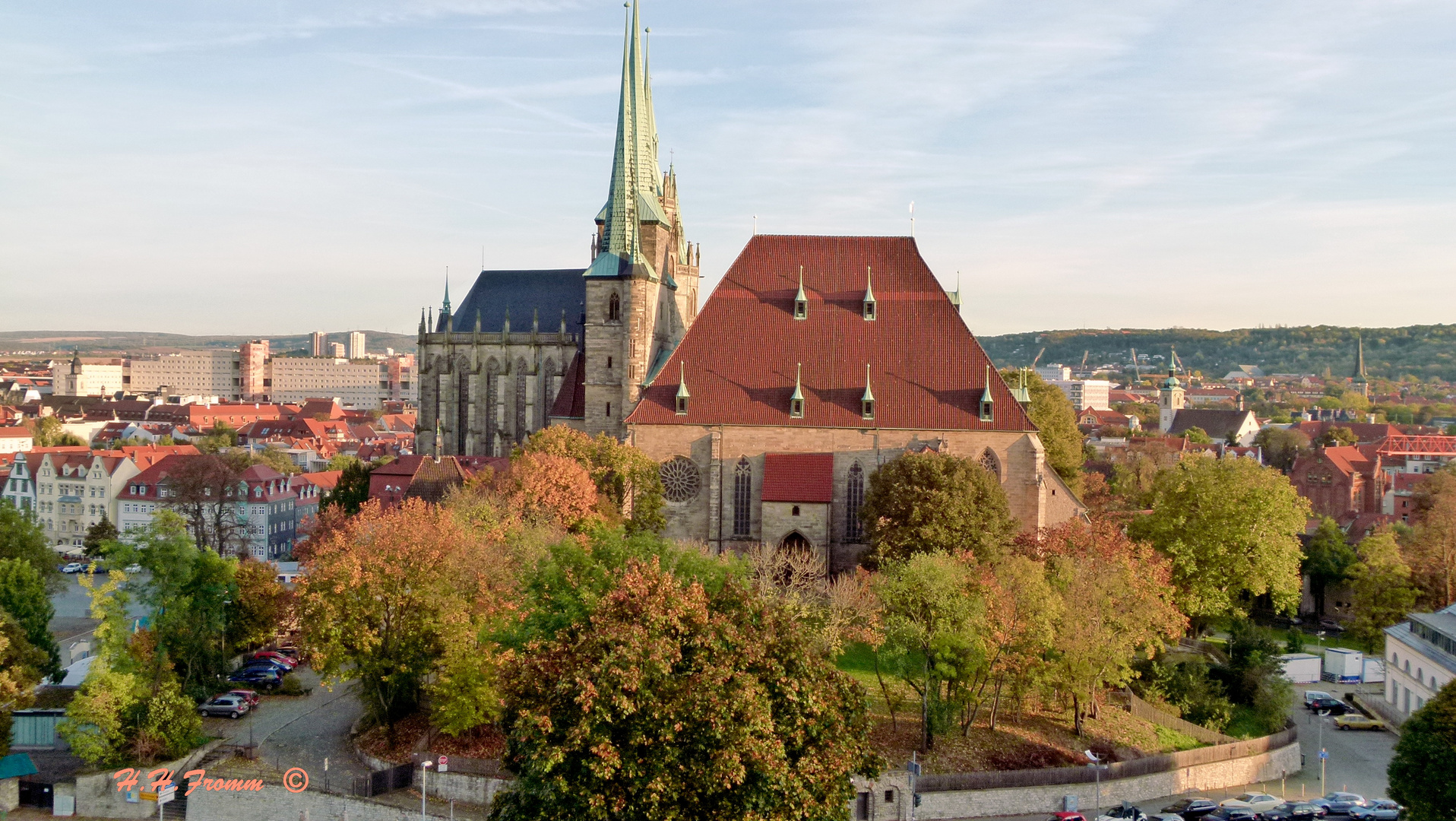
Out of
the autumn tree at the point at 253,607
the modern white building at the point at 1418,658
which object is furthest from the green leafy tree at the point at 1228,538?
the autumn tree at the point at 253,607

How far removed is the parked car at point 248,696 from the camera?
41.9 metres

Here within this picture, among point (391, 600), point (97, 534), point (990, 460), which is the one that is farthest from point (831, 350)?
point (97, 534)

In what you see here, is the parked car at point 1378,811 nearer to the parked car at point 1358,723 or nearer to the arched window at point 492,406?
the parked car at point 1358,723

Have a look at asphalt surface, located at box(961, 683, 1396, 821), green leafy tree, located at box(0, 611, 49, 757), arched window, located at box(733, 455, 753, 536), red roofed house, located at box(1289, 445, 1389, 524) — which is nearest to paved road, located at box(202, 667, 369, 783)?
green leafy tree, located at box(0, 611, 49, 757)

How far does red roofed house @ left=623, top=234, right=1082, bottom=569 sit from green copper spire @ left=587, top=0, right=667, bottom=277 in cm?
832

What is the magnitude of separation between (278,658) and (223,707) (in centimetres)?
599

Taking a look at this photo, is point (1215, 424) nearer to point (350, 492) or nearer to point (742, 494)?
point (742, 494)

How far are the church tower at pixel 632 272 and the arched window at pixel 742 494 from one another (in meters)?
5.85

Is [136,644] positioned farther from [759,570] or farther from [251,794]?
[759,570]

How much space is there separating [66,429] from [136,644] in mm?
109123

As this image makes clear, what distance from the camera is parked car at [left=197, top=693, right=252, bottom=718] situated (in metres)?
41.3

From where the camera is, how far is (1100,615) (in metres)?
37.5

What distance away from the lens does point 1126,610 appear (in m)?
38.7

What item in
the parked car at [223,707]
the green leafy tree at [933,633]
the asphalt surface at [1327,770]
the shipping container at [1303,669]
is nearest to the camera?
the green leafy tree at [933,633]
